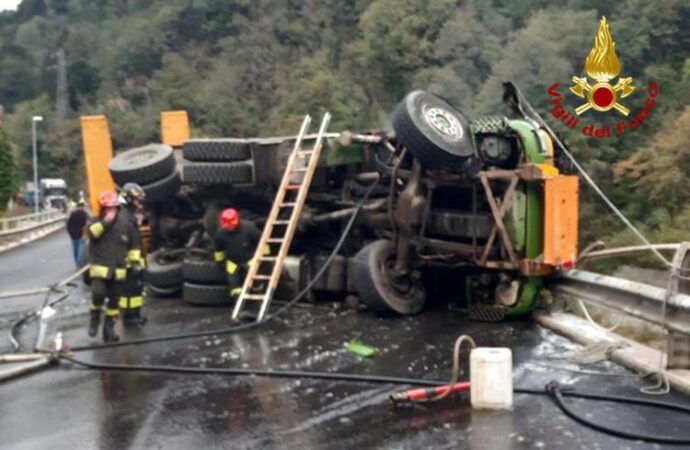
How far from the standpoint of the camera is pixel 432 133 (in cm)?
913

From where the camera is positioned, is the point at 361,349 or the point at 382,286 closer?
the point at 361,349

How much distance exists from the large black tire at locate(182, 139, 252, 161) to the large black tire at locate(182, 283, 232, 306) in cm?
162

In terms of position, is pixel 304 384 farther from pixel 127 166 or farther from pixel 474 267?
pixel 127 166

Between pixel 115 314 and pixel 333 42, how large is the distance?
73483mm

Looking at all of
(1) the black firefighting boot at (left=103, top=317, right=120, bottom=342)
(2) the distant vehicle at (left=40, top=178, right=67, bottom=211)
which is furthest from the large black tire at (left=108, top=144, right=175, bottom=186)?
(2) the distant vehicle at (left=40, top=178, right=67, bottom=211)

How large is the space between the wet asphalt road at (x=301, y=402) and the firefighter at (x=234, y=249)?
3.91 ft

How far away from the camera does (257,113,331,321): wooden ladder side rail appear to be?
9.53 meters

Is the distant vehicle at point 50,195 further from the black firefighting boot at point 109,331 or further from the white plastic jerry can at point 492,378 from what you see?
the white plastic jerry can at point 492,378

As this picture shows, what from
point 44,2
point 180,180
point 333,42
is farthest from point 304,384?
point 44,2

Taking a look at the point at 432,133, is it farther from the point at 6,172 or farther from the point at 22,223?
the point at 6,172

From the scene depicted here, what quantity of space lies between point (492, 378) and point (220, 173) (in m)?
6.23

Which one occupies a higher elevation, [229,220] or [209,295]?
[229,220]

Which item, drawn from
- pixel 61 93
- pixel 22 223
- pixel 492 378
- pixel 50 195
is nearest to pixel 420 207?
pixel 492 378

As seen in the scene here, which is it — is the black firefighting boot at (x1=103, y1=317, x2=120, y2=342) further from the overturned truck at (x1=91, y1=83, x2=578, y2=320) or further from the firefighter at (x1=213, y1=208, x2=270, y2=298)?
the overturned truck at (x1=91, y1=83, x2=578, y2=320)
